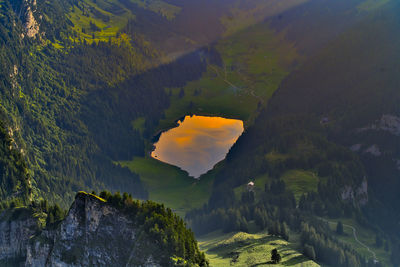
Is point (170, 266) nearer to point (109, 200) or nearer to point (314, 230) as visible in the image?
point (109, 200)

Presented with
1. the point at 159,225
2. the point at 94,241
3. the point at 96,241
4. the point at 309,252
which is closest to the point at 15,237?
the point at 94,241

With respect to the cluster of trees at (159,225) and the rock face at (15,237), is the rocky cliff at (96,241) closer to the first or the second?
the cluster of trees at (159,225)

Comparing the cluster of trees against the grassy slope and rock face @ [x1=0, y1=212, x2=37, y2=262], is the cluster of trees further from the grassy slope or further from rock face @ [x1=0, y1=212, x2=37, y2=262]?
rock face @ [x1=0, y1=212, x2=37, y2=262]

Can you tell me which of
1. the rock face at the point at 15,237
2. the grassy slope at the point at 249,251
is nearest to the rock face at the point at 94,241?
the rock face at the point at 15,237

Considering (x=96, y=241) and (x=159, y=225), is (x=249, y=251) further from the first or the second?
(x=96, y=241)

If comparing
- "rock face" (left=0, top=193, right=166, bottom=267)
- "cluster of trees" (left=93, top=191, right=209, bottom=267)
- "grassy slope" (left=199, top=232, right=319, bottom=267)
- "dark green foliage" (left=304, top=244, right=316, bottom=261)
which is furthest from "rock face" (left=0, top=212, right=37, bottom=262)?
"dark green foliage" (left=304, top=244, right=316, bottom=261)

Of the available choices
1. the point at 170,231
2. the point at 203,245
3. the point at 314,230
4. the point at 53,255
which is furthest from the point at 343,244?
the point at 53,255
